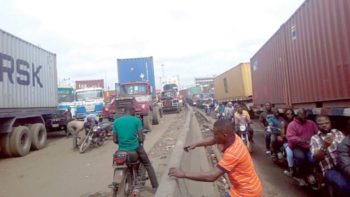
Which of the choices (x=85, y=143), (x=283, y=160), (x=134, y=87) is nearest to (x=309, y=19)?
(x=283, y=160)

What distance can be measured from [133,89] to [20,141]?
8478 millimetres

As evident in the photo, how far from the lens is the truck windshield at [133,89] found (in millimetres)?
21078

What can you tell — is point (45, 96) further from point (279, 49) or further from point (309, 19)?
point (309, 19)

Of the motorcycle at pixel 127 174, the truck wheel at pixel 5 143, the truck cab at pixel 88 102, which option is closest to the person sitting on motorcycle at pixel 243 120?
the motorcycle at pixel 127 174

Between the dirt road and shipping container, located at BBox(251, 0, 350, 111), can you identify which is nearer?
shipping container, located at BBox(251, 0, 350, 111)

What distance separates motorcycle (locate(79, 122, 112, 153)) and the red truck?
225 centimetres

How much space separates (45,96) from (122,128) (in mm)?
11466

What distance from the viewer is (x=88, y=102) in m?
22.9

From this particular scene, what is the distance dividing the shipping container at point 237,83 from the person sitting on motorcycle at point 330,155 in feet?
63.0

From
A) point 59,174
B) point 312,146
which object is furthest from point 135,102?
point 312,146

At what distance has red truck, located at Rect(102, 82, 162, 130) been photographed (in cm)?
1772

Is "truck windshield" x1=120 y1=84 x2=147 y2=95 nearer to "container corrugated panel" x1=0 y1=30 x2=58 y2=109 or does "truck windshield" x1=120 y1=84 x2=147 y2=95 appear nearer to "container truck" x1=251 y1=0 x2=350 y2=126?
"container corrugated panel" x1=0 y1=30 x2=58 y2=109

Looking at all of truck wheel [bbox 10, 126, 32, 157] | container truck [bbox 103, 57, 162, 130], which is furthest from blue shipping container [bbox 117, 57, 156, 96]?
truck wheel [bbox 10, 126, 32, 157]

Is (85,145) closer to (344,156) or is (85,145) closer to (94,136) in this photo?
(94,136)
